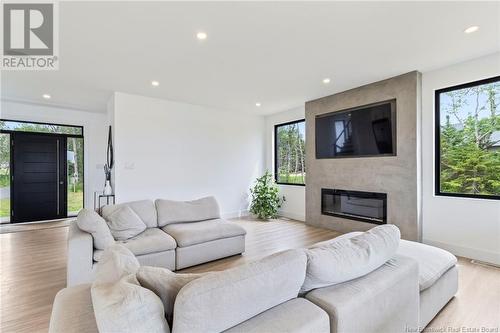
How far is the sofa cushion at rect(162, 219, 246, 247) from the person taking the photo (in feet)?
9.99

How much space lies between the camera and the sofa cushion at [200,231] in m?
3.04

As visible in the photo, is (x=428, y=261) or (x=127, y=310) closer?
(x=127, y=310)

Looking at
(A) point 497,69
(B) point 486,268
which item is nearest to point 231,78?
(A) point 497,69

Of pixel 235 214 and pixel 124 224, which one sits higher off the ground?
pixel 124 224

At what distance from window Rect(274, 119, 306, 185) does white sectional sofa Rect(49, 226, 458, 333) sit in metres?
4.30

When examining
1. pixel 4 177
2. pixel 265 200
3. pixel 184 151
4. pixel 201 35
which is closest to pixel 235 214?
pixel 265 200

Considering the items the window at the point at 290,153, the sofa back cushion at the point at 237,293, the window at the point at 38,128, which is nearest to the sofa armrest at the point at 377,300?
the sofa back cushion at the point at 237,293

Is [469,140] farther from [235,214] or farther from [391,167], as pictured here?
[235,214]

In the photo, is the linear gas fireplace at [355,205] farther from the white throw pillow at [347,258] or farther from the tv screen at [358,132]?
the white throw pillow at [347,258]

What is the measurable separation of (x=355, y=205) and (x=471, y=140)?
6.37 feet

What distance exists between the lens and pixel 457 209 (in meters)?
3.42

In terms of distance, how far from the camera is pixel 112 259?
4.26ft

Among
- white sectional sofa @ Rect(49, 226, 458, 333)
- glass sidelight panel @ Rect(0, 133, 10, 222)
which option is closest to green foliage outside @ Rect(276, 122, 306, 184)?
white sectional sofa @ Rect(49, 226, 458, 333)

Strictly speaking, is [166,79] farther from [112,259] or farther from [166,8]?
Answer: [112,259]
